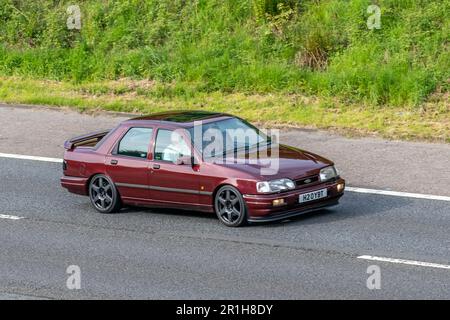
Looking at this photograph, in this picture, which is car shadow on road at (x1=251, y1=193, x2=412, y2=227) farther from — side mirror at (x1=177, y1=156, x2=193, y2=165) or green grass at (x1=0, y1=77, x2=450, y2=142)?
green grass at (x1=0, y1=77, x2=450, y2=142)

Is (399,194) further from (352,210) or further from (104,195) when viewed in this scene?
(104,195)

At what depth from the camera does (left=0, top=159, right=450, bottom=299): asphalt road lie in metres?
13.4

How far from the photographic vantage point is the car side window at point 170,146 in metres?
16.7

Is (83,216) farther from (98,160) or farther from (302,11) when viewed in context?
(302,11)

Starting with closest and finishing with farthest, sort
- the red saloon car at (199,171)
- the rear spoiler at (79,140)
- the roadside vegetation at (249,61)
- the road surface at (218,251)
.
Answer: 1. the road surface at (218,251)
2. the red saloon car at (199,171)
3. the rear spoiler at (79,140)
4. the roadside vegetation at (249,61)

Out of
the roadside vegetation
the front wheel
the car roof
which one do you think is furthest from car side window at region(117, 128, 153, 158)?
the roadside vegetation

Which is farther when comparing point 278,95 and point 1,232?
point 278,95

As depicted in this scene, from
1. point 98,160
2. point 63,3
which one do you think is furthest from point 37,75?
point 98,160

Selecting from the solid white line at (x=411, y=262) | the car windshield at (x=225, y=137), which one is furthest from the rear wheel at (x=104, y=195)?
the solid white line at (x=411, y=262)

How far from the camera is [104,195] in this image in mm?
17438

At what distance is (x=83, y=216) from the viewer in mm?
17281

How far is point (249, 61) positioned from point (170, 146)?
8.23m

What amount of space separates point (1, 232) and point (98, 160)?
1.86m

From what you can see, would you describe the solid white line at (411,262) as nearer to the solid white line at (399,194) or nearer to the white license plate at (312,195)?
the white license plate at (312,195)
